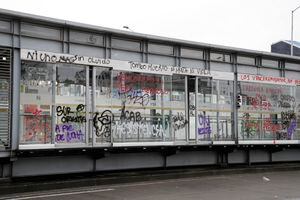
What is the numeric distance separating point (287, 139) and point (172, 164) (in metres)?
5.83

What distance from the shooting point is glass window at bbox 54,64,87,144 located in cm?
1423

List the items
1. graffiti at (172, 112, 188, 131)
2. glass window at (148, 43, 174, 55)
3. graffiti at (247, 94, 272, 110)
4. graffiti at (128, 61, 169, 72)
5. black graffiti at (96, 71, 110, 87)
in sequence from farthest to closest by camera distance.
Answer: graffiti at (247, 94, 272, 110) < graffiti at (172, 112, 188, 131) < glass window at (148, 43, 174, 55) < graffiti at (128, 61, 169, 72) < black graffiti at (96, 71, 110, 87)

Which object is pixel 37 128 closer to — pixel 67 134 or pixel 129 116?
pixel 67 134

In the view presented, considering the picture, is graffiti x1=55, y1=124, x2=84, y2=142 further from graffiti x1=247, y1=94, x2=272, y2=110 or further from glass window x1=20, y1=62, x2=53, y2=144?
graffiti x1=247, y1=94, x2=272, y2=110

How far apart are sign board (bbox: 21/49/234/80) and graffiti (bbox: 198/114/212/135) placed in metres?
1.57

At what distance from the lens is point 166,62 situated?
17047 millimetres

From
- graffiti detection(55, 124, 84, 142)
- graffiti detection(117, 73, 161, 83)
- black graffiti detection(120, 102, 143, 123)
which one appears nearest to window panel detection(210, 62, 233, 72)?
graffiti detection(117, 73, 161, 83)

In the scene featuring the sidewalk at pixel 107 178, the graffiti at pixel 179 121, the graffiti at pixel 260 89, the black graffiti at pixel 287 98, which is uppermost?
the graffiti at pixel 260 89

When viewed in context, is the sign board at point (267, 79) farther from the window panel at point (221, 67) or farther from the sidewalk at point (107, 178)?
the sidewalk at point (107, 178)

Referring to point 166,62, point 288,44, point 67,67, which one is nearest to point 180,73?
point 166,62

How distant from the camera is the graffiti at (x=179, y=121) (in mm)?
16875

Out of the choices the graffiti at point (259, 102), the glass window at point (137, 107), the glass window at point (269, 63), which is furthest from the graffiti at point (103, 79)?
the glass window at point (269, 63)

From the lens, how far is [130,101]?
15.8 m

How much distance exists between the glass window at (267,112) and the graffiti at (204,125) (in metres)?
1.69
